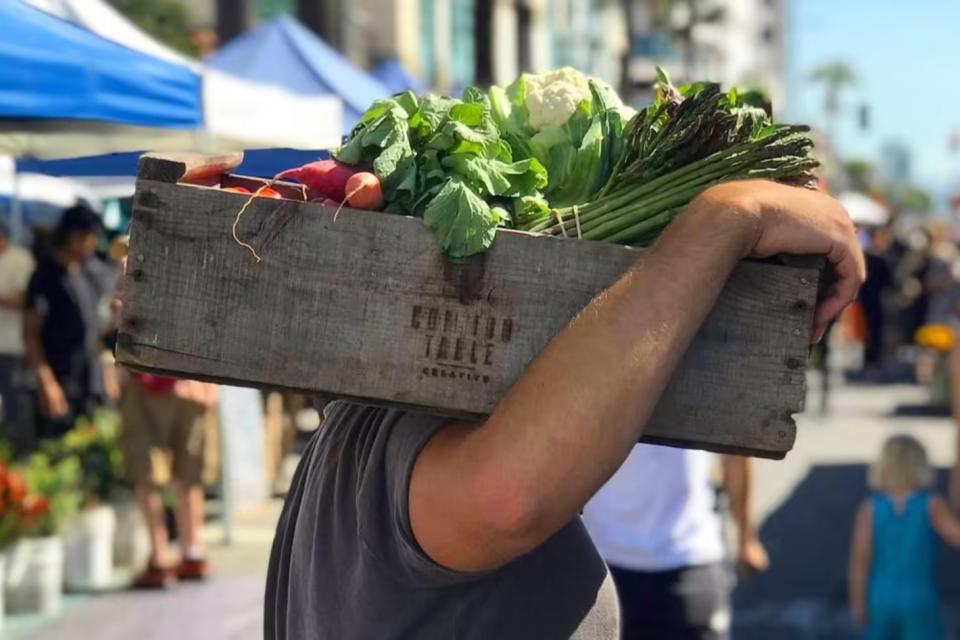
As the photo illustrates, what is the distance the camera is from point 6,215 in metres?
14.6

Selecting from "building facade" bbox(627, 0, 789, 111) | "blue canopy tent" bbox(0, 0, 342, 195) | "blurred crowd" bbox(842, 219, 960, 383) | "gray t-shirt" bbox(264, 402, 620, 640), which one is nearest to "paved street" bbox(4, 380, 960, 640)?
"blue canopy tent" bbox(0, 0, 342, 195)

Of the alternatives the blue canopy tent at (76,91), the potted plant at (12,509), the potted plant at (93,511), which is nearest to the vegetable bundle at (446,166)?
the blue canopy tent at (76,91)

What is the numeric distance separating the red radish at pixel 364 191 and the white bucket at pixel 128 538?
21.8ft

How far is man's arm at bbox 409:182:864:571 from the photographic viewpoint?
1694 mm

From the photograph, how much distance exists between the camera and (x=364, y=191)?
1875 millimetres

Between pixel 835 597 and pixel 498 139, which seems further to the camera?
pixel 835 597

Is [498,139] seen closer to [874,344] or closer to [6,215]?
[6,215]

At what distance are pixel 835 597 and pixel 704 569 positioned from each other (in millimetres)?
4241

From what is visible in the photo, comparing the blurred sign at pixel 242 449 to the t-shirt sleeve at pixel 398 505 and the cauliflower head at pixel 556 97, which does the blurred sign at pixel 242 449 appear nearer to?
the cauliflower head at pixel 556 97

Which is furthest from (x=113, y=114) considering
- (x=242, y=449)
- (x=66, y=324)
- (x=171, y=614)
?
(x=66, y=324)

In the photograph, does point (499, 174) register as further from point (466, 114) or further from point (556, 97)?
point (556, 97)

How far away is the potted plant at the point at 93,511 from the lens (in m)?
7.78

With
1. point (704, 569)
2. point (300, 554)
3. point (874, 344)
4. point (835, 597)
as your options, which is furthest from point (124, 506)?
point (874, 344)

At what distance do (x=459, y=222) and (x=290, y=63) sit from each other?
1026cm
